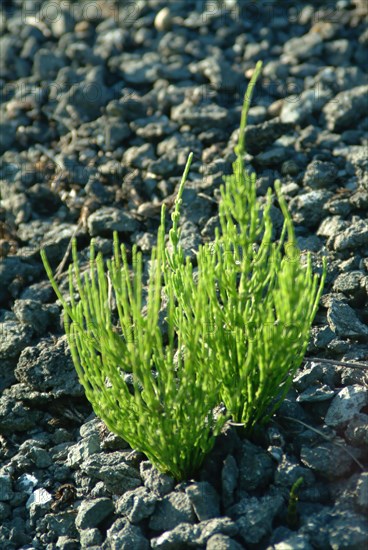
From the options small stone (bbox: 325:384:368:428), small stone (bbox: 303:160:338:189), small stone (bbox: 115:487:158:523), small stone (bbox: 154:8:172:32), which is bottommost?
small stone (bbox: 115:487:158:523)

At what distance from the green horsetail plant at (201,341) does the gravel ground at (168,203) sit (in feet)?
0.64

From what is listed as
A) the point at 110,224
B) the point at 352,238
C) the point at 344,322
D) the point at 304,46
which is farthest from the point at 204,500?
the point at 304,46

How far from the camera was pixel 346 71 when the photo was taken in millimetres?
4367

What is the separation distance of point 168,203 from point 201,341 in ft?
5.08

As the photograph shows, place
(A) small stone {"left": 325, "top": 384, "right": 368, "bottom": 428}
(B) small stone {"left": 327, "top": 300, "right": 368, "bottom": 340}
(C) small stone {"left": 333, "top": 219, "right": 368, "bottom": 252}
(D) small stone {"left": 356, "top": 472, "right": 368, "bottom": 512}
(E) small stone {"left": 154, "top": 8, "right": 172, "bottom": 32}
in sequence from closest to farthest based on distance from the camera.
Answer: (D) small stone {"left": 356, "top": 472, "right": 368, "bottom": 512} → (A) small stone {"left": 325, "top": 384, "right": 368, "bottom": 428} → (B) small stone {"left": 327, "top": 300, "right": 368, "bottom": 340} → (C) small stone {"left": 333, "top": 219, "right": 368, "bottom": 252} → (E) small stone {"left": 154, "top": 8, "right": 172, "bottom": 32}

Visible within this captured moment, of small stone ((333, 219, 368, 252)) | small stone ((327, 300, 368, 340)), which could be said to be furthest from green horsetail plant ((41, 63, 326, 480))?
small stone ((333, 219, 368, 252))

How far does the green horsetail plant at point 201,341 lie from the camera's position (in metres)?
2.10

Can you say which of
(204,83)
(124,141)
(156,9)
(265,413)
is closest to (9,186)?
(124,141)

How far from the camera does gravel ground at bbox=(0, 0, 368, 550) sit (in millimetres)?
2326

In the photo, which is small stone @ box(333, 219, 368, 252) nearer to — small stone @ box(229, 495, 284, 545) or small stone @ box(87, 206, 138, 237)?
small stone @ box(87, 206, 138, 237)

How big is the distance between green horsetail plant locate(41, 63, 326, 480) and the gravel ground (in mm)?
194

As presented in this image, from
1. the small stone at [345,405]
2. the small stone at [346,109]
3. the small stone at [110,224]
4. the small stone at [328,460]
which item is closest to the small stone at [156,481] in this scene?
the small stone at [328,460]

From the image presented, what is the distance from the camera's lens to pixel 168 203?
12.3 feet

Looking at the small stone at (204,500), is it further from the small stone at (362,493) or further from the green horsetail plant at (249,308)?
the small stone at (362,493)
